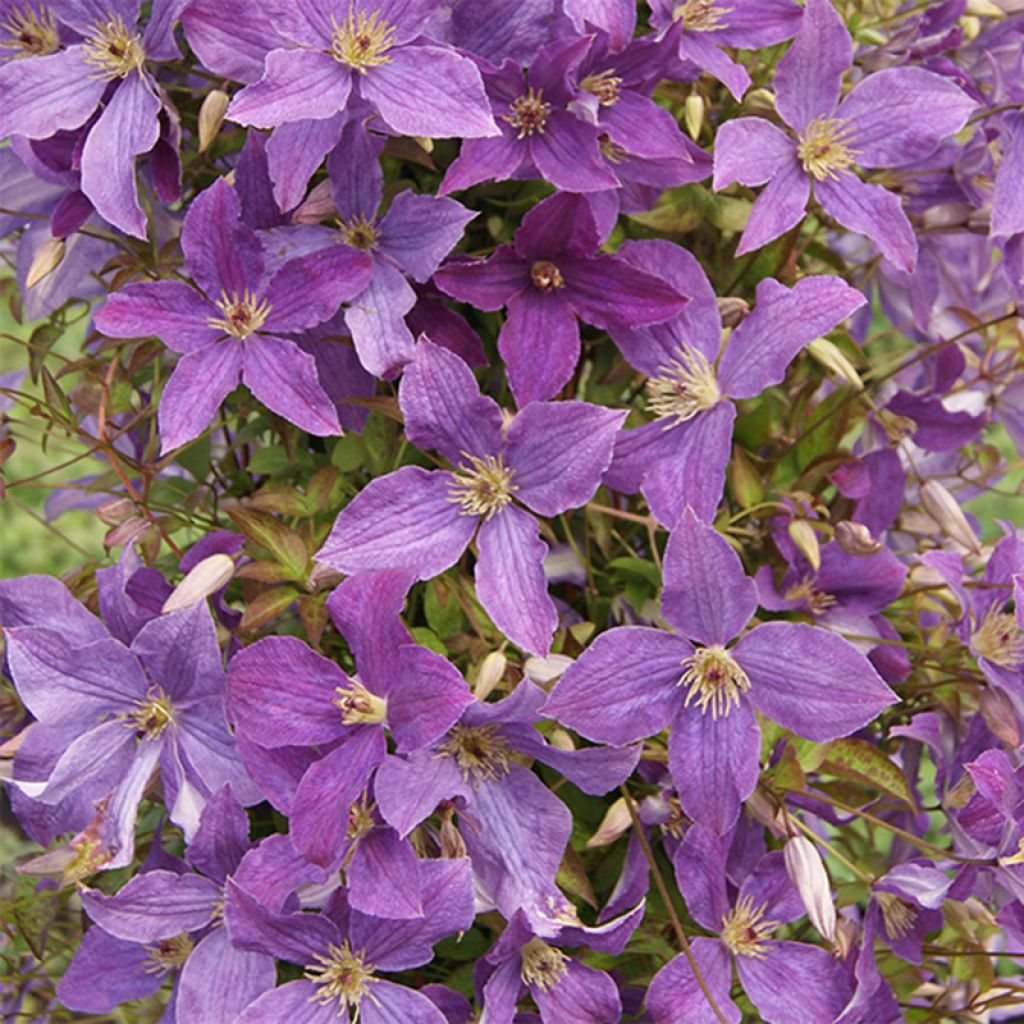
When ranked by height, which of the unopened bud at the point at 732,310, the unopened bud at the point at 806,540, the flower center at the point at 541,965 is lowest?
the flower center at the point at 541,965

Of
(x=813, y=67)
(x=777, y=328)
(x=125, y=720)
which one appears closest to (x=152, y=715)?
(x=125, y=720)

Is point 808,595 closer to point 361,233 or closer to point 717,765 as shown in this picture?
point 717,765

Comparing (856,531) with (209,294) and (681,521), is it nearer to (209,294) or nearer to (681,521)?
(681,521)

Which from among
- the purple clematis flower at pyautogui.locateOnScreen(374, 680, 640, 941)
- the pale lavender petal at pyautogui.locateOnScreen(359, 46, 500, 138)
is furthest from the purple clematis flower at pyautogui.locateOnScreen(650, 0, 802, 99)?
the purple clematis flower at pyautogui.locateOnScreen(374, 680, 640, 941)

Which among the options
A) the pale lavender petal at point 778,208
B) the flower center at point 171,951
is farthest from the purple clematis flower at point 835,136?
the flower center at point 171,951

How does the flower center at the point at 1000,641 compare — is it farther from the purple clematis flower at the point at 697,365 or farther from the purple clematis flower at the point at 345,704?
the purple clematis flower at the point at 345,704

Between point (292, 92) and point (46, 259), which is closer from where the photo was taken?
point (292, 92)
